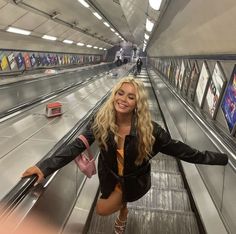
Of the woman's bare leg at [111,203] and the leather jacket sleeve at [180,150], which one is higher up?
the leather jacket sleeve at [180,150]

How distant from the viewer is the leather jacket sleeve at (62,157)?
2.26m

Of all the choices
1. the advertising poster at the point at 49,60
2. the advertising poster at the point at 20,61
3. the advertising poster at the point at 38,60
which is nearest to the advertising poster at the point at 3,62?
the advertising poster at the point at 20,61

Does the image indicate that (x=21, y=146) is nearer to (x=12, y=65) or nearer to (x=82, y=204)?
(x=82, y=204)

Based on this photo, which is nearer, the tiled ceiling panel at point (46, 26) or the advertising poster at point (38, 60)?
the tiled ceiling panel at point (46, 26)

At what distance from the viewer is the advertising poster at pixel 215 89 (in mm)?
3830

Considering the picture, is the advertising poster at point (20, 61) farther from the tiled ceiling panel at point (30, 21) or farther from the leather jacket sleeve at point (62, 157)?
the leather jacket sleeve at point (62, 157)

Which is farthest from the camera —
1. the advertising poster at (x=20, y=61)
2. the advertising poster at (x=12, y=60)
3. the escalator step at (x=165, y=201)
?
the advertising poster at (x=20, y=61)

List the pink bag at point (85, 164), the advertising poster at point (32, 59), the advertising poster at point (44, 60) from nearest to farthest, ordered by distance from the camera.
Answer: the pink bag at point (85, 164), the advertising poster at point (32, 59), the advertising poster at point (44, 60)

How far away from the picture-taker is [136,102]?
2498 mm

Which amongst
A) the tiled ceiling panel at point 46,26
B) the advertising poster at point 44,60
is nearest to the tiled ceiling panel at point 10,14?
the tiled ceiling panel at point 46,26

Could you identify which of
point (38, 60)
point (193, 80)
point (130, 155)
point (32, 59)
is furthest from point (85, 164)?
point (38, 60)

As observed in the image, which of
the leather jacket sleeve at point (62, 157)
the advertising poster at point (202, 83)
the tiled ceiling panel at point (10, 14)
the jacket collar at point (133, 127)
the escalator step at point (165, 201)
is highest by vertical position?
the tiled ceiling panel at point (10, 14)

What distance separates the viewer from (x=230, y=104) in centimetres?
338

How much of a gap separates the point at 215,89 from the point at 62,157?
2590mm
